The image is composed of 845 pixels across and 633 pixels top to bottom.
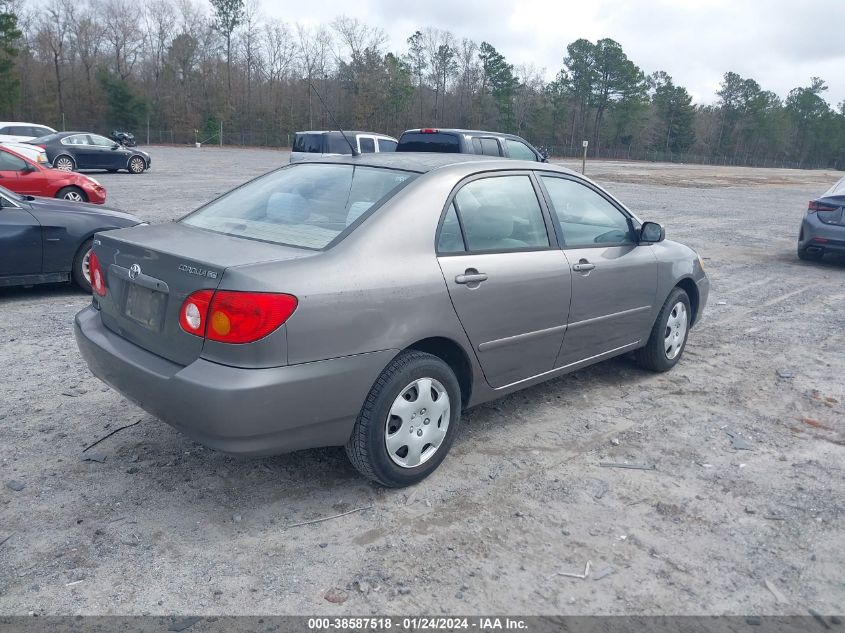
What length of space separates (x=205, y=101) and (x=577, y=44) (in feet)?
150

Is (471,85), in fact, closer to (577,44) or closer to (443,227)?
(577,44)

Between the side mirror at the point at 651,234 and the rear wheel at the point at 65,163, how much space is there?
867 inches

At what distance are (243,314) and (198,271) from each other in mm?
326

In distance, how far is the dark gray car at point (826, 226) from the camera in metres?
10.6

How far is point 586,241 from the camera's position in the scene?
4645 millimetres

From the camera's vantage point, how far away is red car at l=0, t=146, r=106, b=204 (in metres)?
11.9

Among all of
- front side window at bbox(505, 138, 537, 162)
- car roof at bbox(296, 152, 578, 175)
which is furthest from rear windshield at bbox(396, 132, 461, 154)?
car roof at bbox(296, 152, 578, 175)

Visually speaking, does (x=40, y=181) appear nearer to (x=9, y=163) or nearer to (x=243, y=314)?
(x=9, y=163)

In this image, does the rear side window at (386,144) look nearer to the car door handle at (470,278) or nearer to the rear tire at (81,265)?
the rear tire at (81,265)

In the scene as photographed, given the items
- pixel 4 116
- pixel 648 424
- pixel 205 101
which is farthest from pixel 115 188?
pixel 205 101

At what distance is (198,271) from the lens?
3.12m

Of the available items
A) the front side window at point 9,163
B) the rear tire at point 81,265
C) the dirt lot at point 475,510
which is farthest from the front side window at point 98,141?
the dirt lot at point 475,510

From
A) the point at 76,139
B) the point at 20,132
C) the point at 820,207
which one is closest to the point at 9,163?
the point at 76,139

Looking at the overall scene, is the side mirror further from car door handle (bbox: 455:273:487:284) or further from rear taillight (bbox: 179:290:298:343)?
rear taillight (bbox: 179:290:298:343)
